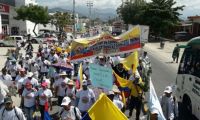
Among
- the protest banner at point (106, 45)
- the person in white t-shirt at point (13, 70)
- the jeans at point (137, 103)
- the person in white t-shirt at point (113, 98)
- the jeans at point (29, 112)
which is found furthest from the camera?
the person in white t-shirt at point (13, 70)

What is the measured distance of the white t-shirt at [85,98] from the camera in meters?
10.8

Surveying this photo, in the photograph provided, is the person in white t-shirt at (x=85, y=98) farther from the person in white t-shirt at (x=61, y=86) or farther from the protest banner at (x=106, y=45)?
the protest banner at (x=106, y=45)

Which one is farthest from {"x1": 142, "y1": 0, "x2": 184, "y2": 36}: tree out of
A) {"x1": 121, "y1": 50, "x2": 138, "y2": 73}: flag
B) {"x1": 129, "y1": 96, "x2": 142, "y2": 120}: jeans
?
{"x1": 129, "y1": 96, "x2": 142, "y2": 120}: jeans

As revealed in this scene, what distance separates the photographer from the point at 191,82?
13.0 m

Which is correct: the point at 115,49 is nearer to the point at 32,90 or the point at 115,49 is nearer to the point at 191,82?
the point at 191,82

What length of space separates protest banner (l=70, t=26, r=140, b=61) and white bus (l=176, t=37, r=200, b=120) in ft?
6.27

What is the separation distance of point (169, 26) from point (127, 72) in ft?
177

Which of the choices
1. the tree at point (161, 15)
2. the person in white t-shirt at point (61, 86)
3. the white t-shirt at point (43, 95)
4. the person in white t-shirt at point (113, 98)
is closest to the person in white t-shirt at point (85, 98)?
the person in white t-shirt at point (113, 98)

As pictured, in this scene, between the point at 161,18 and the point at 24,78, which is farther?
the point at 161,18

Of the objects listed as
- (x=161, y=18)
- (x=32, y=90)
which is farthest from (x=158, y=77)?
(x=161, y=18)

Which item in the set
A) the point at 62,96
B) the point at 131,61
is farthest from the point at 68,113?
the point at 131,61

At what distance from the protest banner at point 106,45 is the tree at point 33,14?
64.2 meters

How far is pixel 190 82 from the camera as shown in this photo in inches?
515

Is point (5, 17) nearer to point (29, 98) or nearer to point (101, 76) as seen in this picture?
point (29, 98)
